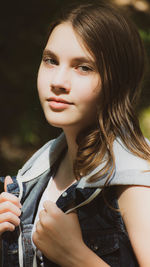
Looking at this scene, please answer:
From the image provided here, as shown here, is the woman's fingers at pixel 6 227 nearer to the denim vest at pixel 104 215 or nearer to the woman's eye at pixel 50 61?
the denim vest at pixel 104 215

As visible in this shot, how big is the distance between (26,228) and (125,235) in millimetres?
550

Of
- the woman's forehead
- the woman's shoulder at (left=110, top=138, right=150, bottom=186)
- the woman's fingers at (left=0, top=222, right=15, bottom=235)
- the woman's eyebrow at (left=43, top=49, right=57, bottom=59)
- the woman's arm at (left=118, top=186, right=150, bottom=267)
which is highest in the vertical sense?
the woman's forehead

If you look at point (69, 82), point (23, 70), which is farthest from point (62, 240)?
point (23, 70)

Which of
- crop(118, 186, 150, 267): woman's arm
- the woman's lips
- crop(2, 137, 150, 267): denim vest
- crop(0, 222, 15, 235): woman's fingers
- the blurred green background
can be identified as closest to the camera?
crop(118, 186, 150, 267): woman's arm

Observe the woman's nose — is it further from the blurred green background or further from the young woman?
the blurred green background

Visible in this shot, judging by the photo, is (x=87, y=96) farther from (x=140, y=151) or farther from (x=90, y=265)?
(x=90, y=265)

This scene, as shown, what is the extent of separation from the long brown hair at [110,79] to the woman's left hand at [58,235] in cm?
20

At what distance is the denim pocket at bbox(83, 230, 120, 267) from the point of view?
4.97 feet

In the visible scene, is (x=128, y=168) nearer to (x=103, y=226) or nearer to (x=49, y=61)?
(x=103, y=226)

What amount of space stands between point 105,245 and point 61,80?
695mm

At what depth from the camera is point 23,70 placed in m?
3.55

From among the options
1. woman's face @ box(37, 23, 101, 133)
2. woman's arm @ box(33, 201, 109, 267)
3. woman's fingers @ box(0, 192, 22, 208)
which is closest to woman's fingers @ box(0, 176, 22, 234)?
woman's fingers @ box(0, 192, 22, 208)

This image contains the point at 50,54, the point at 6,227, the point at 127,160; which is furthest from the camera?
the point at 6,227

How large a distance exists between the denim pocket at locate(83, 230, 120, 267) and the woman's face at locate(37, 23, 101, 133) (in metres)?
0.47
